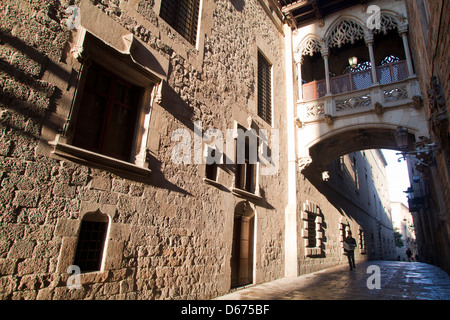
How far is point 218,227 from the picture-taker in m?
6.05

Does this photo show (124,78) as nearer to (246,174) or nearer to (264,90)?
(246,174)

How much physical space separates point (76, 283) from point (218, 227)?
10.4ft

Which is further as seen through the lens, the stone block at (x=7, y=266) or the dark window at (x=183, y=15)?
the dark window at (x=183, y=15)

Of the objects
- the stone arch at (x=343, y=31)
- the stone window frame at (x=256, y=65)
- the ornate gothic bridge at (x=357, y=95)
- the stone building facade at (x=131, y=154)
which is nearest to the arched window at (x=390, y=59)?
the ornate gothic bridge at (x=357, y=95)

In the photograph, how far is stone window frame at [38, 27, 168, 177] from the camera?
3.59 meters

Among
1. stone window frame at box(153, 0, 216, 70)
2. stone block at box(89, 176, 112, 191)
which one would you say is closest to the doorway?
stone block at box(89, 176, 112, 191)

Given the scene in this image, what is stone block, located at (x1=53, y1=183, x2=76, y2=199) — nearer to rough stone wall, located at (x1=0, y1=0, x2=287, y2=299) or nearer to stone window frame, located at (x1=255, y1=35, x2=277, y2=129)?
rough stone wall, located at (x1=0, y1=0, x2=287, y2=299)

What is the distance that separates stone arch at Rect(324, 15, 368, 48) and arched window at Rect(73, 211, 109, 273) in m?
11.0

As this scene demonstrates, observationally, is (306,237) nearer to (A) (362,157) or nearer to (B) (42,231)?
(B) (42,231)

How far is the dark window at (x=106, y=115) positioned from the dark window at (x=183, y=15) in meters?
2.06

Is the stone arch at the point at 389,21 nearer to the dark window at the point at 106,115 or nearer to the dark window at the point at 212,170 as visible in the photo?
the dark window at the point at 212,170

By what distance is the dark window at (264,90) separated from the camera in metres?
9.25

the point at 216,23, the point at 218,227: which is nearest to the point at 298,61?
the point at 216,23

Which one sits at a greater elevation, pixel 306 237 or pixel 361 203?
pixel 361 203
